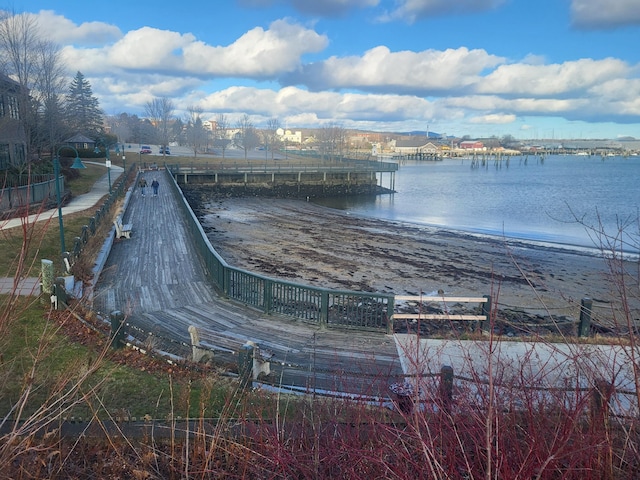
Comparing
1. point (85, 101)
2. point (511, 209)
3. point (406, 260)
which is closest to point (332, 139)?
point (85, 101)

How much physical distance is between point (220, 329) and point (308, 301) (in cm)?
226

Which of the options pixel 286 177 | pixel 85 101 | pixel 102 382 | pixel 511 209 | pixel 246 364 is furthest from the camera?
pixel 85 101

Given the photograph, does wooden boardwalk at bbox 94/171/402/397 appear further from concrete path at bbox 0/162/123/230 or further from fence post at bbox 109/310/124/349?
concrete path at bbox 0/162/123/230

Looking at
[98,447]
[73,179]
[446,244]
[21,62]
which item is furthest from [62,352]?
[73,179]

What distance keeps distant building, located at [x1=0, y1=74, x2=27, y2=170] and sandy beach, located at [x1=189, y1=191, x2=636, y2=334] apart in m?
12.7

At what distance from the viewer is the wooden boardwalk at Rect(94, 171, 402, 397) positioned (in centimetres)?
857

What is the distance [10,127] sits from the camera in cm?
2972

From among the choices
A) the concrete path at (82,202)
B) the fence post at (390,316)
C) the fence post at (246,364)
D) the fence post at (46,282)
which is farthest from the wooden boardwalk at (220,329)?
the concrete path at (82,202)

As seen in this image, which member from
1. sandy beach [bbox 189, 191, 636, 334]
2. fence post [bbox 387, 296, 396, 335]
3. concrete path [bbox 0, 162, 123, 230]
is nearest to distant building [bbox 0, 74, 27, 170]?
concrete path [bbox 0, 162, 123, 230]

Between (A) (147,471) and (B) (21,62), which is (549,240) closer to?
(A) (147,471)

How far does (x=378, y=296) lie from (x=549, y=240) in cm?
2608

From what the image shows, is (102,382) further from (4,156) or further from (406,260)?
(4,156)

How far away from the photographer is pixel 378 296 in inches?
450

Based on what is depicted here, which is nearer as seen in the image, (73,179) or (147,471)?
(147,471)
